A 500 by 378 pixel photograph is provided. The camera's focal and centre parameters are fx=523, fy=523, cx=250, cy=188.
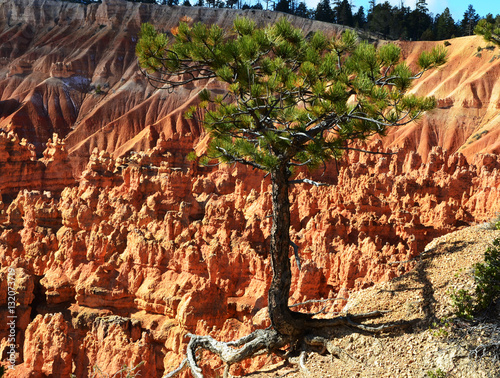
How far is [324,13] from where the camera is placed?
249 ft

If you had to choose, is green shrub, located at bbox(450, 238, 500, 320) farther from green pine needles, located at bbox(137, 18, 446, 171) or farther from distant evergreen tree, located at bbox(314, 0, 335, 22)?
distant evergreen tree, located at bbox(314, 0, 335, 22)

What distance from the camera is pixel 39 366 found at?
12.4 meters

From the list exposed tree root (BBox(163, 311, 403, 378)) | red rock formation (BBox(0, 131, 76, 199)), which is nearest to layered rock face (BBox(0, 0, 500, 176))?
red rock formation (BBox(0, 131, 76, 199))

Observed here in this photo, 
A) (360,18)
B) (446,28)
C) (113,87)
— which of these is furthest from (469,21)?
(113,87)

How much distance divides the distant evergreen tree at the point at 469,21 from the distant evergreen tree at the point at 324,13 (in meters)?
17.9

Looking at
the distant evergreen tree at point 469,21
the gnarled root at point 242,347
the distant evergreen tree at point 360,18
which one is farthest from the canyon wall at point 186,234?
the distant evergreen tree at point 360,18

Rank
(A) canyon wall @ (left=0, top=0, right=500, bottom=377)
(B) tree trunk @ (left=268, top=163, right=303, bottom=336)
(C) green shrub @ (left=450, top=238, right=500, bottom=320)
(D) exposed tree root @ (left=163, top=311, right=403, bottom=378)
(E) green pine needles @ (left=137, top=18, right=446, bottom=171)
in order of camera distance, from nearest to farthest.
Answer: (C) green shrub @ (left=450, top=238, right=500, bottom=320) → (E) green pine needles @ (left=137, top=18, right=446, bottom=171) → (D) exposed tree root @ (left=163, top=311, right=403, bottom=378) → (B) tree trunk @ (left=268, top=163, right=303, bottom=336) → (A) canyon wall @ (left=0, top=0, right=500, bottom=377)

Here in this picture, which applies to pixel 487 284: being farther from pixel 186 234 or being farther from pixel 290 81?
pixel 186 234

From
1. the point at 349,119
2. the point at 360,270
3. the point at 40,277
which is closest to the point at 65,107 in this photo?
the point at 40,277

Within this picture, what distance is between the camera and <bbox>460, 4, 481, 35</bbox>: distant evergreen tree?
211 feet

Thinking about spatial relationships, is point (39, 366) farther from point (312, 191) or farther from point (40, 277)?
point (312, 191)

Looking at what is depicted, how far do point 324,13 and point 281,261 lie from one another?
7439cm

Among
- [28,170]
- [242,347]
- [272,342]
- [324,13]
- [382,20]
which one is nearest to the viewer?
[242,347]

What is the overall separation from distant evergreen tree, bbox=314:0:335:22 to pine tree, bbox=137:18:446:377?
237 feet
